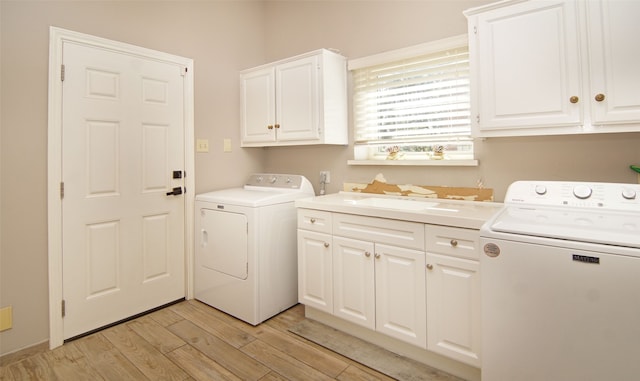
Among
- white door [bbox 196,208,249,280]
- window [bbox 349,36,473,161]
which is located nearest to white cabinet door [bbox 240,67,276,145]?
window [bbox 349,36,473,161]

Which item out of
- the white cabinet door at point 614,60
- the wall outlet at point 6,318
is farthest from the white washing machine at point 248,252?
the white cabinet door at point 614,60

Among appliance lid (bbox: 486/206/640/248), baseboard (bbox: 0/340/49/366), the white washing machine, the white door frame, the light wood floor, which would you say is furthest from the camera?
the white washing machine

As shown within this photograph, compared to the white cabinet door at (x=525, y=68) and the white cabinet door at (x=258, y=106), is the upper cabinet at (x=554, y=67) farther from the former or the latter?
the white cabinet door at (x=258, y=106)

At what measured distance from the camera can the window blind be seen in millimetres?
2316

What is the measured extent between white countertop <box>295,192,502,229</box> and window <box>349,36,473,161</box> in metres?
0.36

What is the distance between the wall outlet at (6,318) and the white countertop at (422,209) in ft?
6.08

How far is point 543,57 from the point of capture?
171 centimetres

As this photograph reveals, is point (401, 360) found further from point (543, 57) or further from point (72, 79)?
point (72, 79)

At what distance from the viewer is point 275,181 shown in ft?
10.1

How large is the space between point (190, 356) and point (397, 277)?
1.33m

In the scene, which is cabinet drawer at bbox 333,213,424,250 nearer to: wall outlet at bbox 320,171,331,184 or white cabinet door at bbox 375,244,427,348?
white cabinet door at bbox 375,244,427,348

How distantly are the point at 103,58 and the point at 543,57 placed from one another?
8.91 feet

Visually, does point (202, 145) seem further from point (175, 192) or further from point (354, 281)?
point (354, 281)

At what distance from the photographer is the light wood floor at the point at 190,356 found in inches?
73.7
